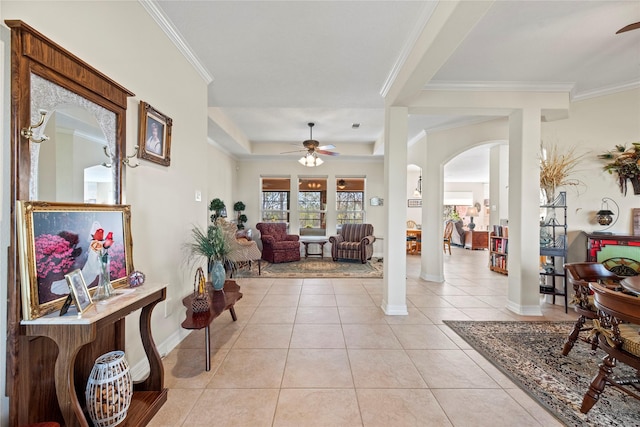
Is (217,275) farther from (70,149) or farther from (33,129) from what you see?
(33,129)

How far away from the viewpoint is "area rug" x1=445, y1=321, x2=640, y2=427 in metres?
1.71

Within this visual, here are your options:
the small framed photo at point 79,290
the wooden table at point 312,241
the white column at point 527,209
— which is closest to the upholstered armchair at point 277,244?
the wooden table at point 312,241

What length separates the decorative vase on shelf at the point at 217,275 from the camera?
8.89ft

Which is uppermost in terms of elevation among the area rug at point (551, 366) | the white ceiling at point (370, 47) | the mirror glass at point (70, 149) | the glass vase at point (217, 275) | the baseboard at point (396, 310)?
the white ceiling at point (370, 47)

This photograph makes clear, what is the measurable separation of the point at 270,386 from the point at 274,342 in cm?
66

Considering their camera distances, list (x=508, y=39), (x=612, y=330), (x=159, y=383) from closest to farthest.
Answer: (x=612, y=330) → (x=159, y=383) → (x=508, y=39)

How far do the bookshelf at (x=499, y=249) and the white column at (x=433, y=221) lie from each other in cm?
169

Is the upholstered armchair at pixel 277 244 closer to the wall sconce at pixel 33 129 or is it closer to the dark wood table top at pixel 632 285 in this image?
the wall sconce at pixel 33 129

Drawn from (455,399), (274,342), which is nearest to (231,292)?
(274,342)

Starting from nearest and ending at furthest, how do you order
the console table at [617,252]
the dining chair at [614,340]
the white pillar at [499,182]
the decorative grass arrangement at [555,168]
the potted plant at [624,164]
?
the dining chair at [614,340] < the console table at [617,252] < the potted plant at [624,164] < the decorative grass arrangement at [555,168] < the white pillar at [499,182]

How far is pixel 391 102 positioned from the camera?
10.8 feet

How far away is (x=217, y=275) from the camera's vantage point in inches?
107

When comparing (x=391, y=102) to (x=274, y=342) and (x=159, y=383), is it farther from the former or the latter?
(x=159, y=383)

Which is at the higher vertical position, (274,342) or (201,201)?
(201,201)
